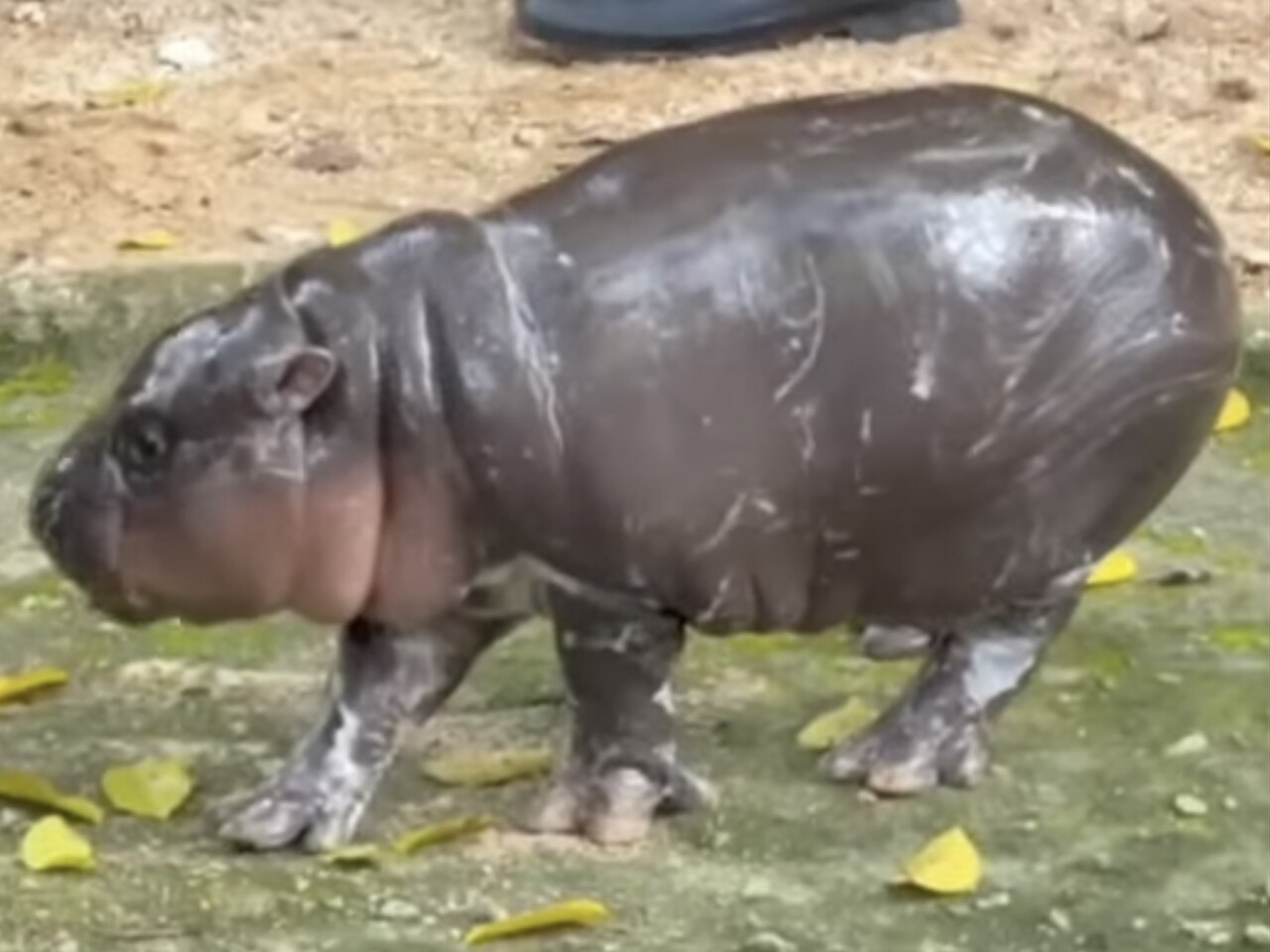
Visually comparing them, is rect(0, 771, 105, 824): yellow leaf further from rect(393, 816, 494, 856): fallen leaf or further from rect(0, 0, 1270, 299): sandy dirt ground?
rect(0, 0, 1270, 299): sandy dirt ground

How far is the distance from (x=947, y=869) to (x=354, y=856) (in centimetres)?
56

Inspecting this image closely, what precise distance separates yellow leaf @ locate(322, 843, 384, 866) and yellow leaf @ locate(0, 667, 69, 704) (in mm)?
565

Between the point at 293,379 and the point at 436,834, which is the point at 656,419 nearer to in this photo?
the point at 293,379

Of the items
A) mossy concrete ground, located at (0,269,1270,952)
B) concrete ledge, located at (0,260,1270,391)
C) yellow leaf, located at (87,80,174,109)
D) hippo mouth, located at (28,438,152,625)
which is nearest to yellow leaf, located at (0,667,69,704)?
mossy concrete ground, located at (0,269,1270,952)

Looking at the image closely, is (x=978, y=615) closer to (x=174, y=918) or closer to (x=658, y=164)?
(x=658, y=164)

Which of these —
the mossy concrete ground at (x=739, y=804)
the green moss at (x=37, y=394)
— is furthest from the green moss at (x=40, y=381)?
the mossy concrete ground at (x=739, y=804)

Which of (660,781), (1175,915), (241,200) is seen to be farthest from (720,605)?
(241,200)

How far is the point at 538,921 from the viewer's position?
3.81 metres

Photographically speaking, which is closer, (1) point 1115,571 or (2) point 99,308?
(1) point 1115,571

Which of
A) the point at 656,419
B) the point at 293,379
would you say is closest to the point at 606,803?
the point at 656,419

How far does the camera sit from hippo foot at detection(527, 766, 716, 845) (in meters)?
3.97

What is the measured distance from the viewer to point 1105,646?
14.8ft

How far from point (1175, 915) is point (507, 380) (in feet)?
2.61

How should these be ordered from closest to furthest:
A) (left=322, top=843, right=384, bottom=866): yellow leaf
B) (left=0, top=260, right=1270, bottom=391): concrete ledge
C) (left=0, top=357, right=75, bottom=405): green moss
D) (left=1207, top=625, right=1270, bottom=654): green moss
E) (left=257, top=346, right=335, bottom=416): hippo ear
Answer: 1. (left=257, top=346, right=335, bottom=416): hippo ear
2. (left=322, top=843, right=384, bottom=866): yellow leaf
3. (left=1207, top=625, right=1270, bottom=654): green moss
4. (left=0, top=357, right=75, bottom=405): green moss
5. (left=0, top=260, right=1270, bottom=391): concrete ledge
